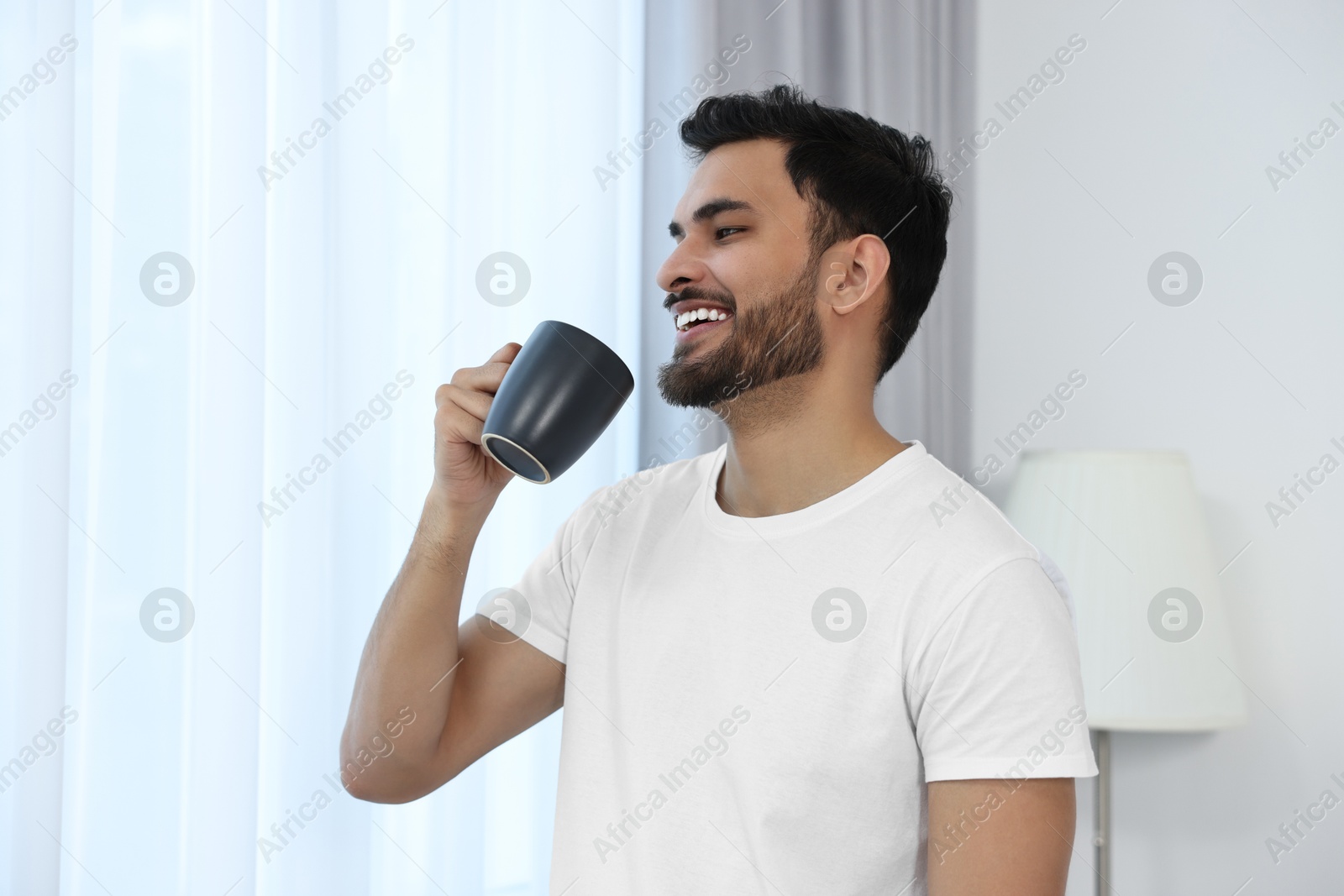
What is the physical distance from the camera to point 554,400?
960 mm

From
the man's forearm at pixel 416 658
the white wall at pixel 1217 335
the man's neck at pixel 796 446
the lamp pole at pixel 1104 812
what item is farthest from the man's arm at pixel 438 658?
the white wall at pixel 1217 335

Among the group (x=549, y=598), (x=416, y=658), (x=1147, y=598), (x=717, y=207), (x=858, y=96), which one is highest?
(x=858, y=96)

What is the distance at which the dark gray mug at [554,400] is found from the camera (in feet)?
3.14

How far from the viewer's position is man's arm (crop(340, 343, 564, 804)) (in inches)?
43.2

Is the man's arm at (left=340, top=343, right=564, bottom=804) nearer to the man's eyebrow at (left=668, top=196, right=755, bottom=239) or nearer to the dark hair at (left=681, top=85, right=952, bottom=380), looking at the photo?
the man's eyebrow at (left=668, top=196, right=755, bottom=239)

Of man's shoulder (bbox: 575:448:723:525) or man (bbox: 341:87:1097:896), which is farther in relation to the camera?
man's shoulder (bbox: 575:448:723:525)

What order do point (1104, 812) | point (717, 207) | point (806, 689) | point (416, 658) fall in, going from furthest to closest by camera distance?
point (1104, 812) < point (717, 207) < point (416, 658) < point (806, 689)

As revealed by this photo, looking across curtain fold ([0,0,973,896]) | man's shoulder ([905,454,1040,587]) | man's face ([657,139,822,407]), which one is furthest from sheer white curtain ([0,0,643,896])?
man's shoulder ([905,454,1040,587])

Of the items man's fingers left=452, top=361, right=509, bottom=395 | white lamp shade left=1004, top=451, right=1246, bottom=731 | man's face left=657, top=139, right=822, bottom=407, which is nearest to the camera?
man's fingers left=452, top=361, right=509, bottom=395

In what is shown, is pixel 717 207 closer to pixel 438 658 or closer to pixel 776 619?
pixel 776 619

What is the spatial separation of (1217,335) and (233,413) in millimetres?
1688

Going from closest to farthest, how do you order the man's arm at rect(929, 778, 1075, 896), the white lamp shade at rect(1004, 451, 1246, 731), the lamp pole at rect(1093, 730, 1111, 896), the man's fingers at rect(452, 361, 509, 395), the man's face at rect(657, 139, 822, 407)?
the man's arm at rect(929, 778, 1075, 896)
the man's fingers at rect(452, 361, 509, 395)
the man's face at rect(657, 139, 822, 407)
the white lamp shade at rect(1004, 451, 1246, 731)
the lamp pole at rect(1093, 730, 1111, 896)

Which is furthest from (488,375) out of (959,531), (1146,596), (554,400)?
(1146,596)

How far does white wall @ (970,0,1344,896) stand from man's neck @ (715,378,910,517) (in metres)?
1.04
